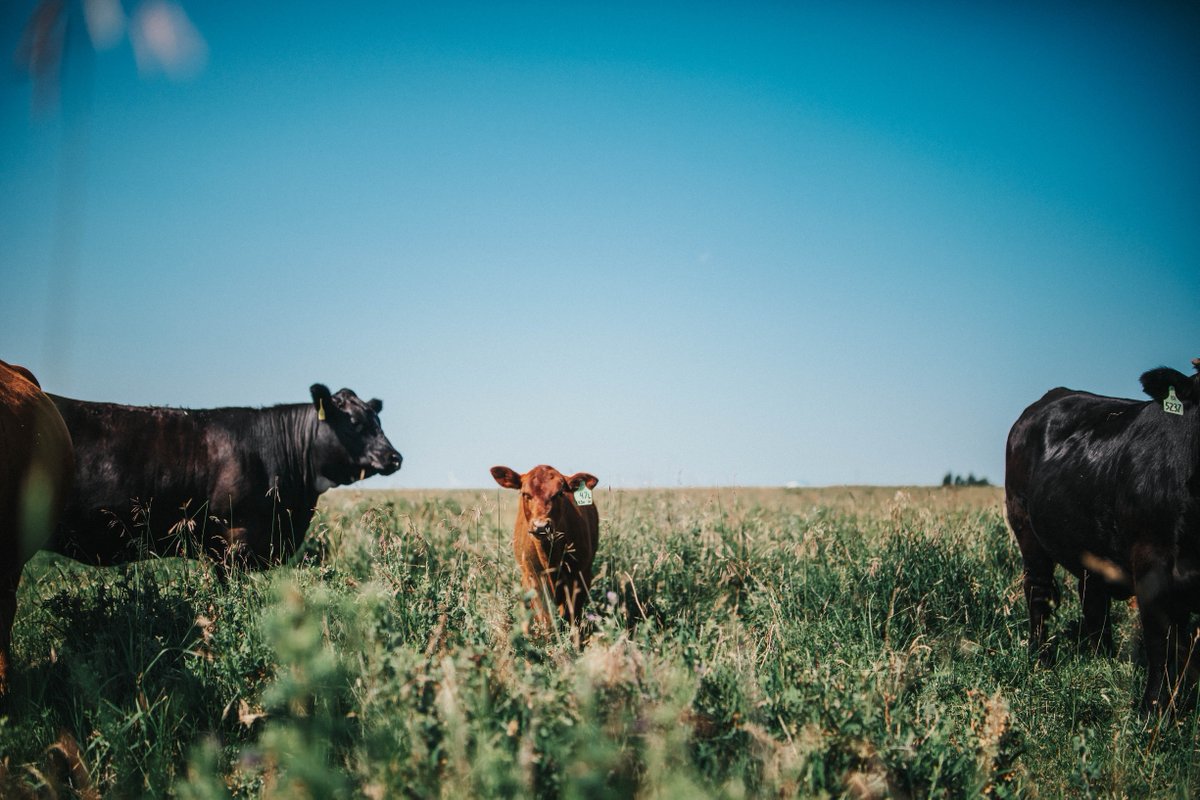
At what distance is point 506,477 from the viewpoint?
21.5 feet

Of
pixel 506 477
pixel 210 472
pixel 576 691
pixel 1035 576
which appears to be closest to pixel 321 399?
pixel 210 472

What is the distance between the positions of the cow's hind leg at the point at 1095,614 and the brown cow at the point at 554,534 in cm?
412

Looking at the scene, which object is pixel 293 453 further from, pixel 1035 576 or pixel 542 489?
pixel 1035 576

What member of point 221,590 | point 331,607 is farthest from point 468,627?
point 221,590

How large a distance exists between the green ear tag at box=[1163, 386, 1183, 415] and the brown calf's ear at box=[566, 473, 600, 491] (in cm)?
413

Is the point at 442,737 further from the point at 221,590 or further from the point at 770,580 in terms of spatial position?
the point at 770,580

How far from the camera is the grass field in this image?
262cm

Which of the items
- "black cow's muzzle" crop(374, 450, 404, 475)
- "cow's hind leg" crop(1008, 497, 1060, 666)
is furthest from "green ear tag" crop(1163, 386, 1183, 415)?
"black cow's muzzle" crop(374, 450, 404, 475)

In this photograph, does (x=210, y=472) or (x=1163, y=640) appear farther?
(x=210, y=472)

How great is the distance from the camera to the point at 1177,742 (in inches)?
164

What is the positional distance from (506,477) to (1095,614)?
5097 mm

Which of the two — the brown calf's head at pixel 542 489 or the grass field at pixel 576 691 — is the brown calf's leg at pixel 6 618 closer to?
the grass field at pixel 576 691

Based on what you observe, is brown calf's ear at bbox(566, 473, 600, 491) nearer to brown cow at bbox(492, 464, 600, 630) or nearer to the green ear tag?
brown cow at bbox(492, 464, 600, 630)

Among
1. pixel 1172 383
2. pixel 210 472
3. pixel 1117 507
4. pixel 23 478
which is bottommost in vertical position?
pixel 210 472
